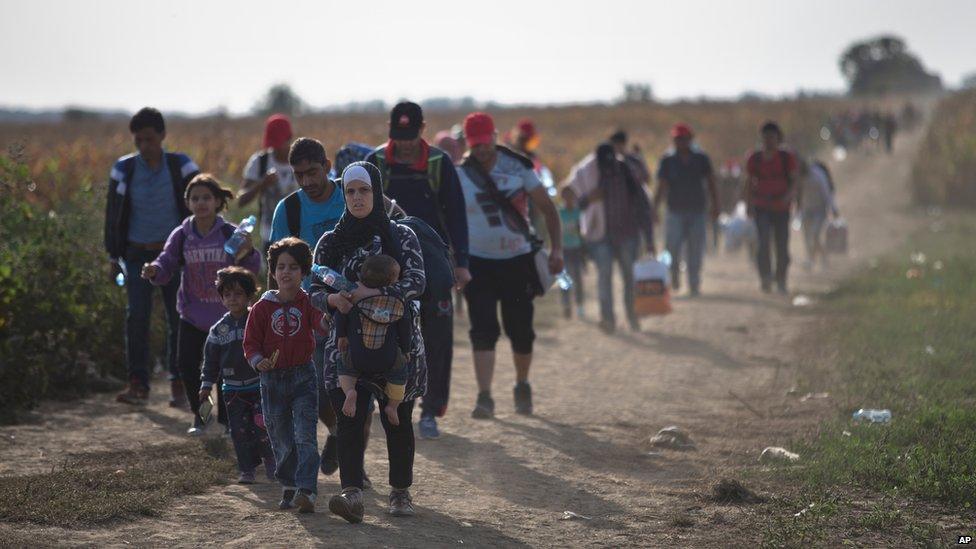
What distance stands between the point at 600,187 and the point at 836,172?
36245mm

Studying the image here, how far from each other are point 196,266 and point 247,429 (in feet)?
5.52

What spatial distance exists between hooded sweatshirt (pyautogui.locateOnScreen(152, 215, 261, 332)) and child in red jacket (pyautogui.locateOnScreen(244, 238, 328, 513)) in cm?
197

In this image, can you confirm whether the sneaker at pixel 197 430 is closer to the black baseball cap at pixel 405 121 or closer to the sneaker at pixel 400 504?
the black baseball cap at pixel 405 121

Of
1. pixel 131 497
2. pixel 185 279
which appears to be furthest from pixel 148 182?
pixel 131 497

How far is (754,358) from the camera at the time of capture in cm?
1302

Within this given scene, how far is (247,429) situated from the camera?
303 inches

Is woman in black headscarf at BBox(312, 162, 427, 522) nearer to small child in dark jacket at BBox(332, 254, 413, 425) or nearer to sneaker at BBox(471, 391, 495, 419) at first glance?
small child in dark jacket at BBox(332, 254, 413, 425)

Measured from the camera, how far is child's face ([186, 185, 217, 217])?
29.1 ft

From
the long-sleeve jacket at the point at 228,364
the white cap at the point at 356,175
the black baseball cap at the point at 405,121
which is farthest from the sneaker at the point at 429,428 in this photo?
the white cap at the point at 356,175

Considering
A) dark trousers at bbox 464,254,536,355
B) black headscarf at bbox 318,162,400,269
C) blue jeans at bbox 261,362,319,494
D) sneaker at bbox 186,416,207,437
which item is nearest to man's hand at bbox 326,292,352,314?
black headscarf at bbox 318,162,400,269

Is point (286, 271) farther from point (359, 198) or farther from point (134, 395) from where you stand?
point (134, 395)

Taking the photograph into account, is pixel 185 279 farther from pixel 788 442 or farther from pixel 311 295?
pixel 788 442

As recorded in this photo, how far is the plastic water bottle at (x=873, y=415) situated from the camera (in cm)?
930

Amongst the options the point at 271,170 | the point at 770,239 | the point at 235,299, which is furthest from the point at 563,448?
the point at 770,239
